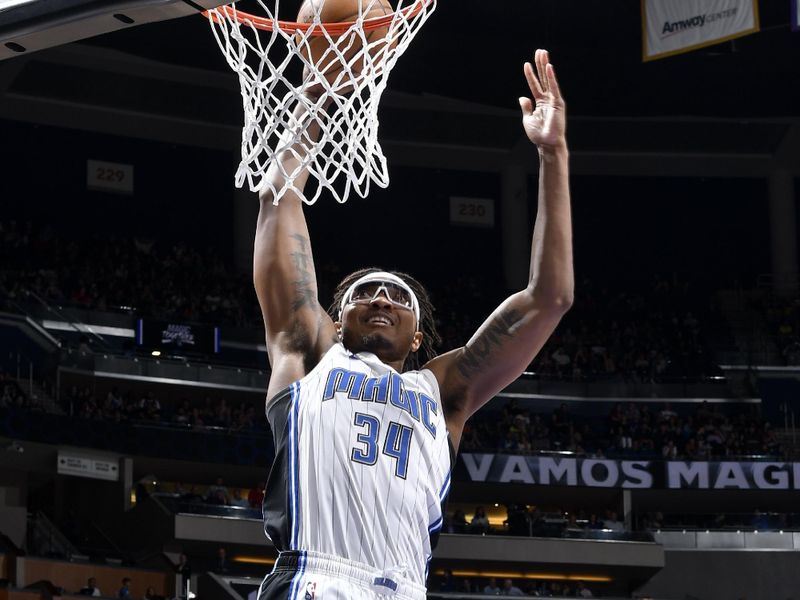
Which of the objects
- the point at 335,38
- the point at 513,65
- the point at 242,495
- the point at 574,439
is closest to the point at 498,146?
the point at 513,65

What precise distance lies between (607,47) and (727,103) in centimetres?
350

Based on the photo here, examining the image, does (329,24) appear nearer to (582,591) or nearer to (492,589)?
(492,589)

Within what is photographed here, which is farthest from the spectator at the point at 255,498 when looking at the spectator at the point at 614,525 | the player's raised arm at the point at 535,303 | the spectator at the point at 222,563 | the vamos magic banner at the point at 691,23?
the player's raised arm at the point at 535,303

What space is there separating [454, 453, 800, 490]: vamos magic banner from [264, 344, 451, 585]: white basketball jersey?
Answer: 21126mm

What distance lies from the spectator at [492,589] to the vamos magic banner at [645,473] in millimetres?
2269

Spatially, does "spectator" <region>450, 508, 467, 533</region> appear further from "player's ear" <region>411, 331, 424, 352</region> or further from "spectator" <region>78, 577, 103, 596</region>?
"player's ear" <region>411, 331, 424, 352</region>

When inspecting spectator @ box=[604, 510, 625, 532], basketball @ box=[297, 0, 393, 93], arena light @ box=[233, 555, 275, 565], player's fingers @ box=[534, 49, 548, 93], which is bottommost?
arena light @ box=[233, 555, 275, 565]

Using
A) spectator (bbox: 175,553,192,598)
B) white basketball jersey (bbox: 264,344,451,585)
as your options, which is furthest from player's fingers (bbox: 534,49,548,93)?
spectator (bbox: 175,553,192,598)

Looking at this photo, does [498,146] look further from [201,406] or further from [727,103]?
[201,406]

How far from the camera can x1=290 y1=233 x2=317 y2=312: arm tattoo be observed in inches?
158

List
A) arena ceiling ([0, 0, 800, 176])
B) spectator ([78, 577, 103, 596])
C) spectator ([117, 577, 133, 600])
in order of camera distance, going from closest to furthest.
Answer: spectator ([78, 577, 103, 596]) → spectator ([117, 577, 133, 600]) → arena ceiling ([0, 0, 800, 176])

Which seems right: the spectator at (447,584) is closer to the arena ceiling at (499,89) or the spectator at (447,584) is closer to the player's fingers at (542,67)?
the arena ceiling at (499,89)

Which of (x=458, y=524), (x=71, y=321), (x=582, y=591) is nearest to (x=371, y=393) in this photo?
(x=582, y=591)

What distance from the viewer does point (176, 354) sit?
82.5ft
